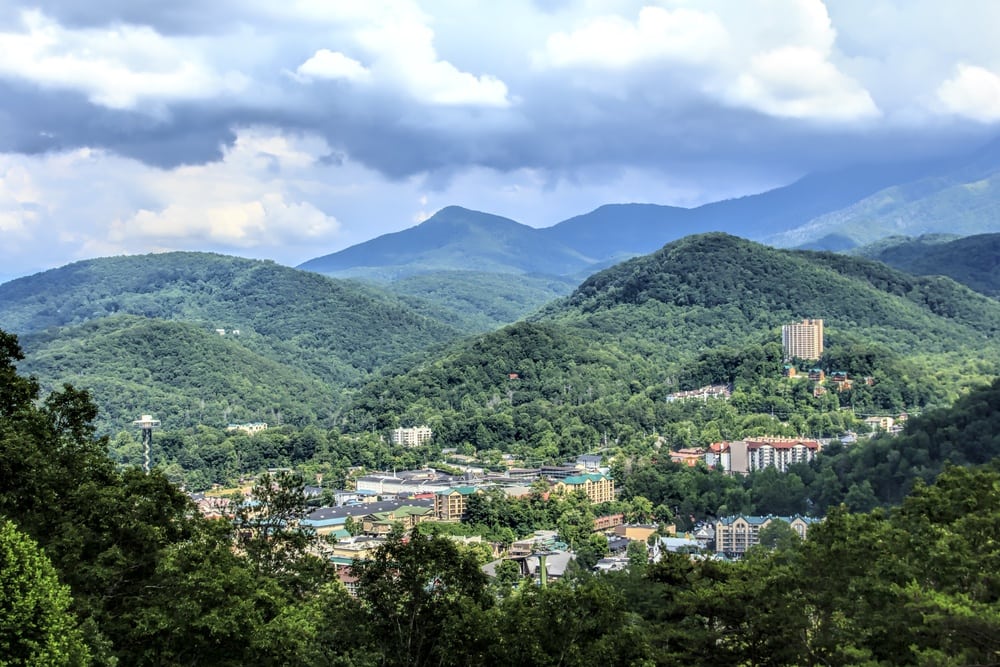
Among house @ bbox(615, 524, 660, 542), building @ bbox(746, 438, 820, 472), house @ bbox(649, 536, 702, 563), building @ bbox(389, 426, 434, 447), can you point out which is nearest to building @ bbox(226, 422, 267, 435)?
building @ bbox(389, 426, 434, 447)

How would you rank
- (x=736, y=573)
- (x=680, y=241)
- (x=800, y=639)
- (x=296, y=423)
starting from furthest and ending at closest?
(x=680, y=241)
(x=296, y=423)
(x=736, y=573)
(x=800, y=639)

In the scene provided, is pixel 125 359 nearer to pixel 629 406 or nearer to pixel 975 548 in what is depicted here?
pixel 629 406

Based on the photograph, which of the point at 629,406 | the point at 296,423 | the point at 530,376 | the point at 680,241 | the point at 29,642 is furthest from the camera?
the point at 680,241

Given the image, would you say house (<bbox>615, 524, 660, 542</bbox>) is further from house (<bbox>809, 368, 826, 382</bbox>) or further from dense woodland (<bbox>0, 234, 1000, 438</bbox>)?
house (<bbox>809, 368, 826, 382</bbox>)

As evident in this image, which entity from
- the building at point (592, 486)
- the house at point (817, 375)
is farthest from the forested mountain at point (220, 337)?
the building at point (592, 486)

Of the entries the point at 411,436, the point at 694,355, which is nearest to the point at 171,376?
the point at 411,436

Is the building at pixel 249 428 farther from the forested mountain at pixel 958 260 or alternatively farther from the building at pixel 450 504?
the forested mountain at pixel 958 260

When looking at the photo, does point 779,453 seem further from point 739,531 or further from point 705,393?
point 705,393

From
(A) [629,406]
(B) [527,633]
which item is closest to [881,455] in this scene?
(A) [629,406]
